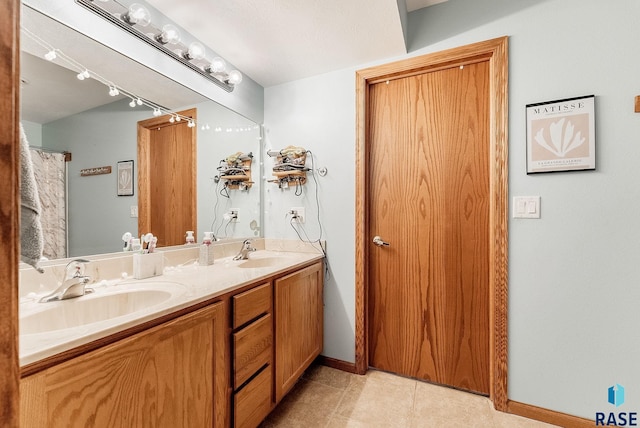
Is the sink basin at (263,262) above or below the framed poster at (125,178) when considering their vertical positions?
below

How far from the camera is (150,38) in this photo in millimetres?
1403

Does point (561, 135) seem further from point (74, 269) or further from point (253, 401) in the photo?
point (74, 269)

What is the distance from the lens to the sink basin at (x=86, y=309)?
904mm

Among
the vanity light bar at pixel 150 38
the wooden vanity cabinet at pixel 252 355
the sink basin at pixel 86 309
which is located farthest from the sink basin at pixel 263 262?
the vanity light bar at pixel 150 38

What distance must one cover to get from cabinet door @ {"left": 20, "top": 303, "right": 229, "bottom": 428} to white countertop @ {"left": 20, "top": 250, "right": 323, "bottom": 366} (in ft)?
0.16

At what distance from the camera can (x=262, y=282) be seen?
1.38 meters

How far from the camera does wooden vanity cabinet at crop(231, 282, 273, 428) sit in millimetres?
1188

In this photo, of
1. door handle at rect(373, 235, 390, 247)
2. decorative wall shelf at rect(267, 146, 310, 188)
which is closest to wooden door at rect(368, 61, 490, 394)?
door handle at rect(373, 235, 390, 247)

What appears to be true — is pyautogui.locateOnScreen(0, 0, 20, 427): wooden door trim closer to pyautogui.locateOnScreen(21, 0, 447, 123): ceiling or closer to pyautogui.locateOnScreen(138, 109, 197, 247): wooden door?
pyautogui.locateOnScreen(21, 0, 447, 123): ceiling

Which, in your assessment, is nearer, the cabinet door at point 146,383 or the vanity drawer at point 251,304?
Result: the cabinet door at point 146,383

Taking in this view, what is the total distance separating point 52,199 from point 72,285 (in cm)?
41

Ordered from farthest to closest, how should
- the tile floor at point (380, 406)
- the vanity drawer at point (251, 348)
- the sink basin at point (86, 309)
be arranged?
the tile floor at point (380, 406) → the vanity drawer at point (251, 348) → the sink basin at point (86, 309)

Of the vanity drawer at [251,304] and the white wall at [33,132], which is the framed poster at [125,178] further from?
the vanity drawer at [251,304]

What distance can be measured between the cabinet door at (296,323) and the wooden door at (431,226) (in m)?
0.40
